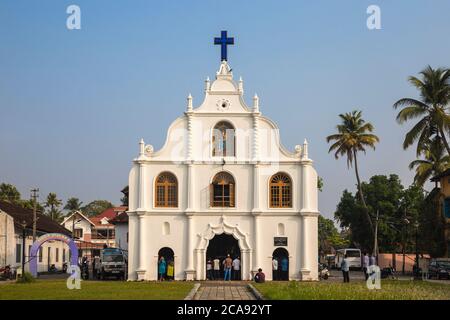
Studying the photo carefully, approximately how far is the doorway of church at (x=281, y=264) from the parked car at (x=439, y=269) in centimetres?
1114

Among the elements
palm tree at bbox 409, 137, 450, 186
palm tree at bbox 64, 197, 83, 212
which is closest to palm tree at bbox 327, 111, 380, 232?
palm tree at bbox 409, 137, 450, 186

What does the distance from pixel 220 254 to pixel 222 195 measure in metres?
3.86

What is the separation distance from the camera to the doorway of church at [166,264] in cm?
4222

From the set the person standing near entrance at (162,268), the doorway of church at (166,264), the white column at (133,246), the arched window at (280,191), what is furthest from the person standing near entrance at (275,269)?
the white column at (133,246)

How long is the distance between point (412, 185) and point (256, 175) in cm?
3728

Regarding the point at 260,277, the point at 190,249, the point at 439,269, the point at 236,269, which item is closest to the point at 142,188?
the point at 190,249

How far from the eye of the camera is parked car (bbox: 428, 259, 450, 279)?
155 ft

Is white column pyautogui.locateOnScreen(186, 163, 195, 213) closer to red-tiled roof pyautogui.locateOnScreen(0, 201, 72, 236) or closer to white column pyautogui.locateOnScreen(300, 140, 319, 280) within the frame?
white column pyautogui.locateOnScreen(300, 140, 319, 280)

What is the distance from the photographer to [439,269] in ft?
157

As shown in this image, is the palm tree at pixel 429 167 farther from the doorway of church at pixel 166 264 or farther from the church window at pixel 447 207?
the doorway of church at pixel 166 264

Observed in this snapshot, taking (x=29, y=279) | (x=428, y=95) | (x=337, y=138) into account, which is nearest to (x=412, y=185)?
(x=337, y=138)

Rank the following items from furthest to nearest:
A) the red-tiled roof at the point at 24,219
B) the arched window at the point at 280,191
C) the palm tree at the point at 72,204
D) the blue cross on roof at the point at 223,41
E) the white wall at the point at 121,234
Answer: the palm tree at the point at 72,204, the white wall at the point at 121,234, the red-tiled roof at the point at 24,219, the blue cross on roof at the point at 223,41, the arched window at the point at 280,191

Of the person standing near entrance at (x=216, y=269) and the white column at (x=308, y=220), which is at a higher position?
the white column at (x=308, y=220)
